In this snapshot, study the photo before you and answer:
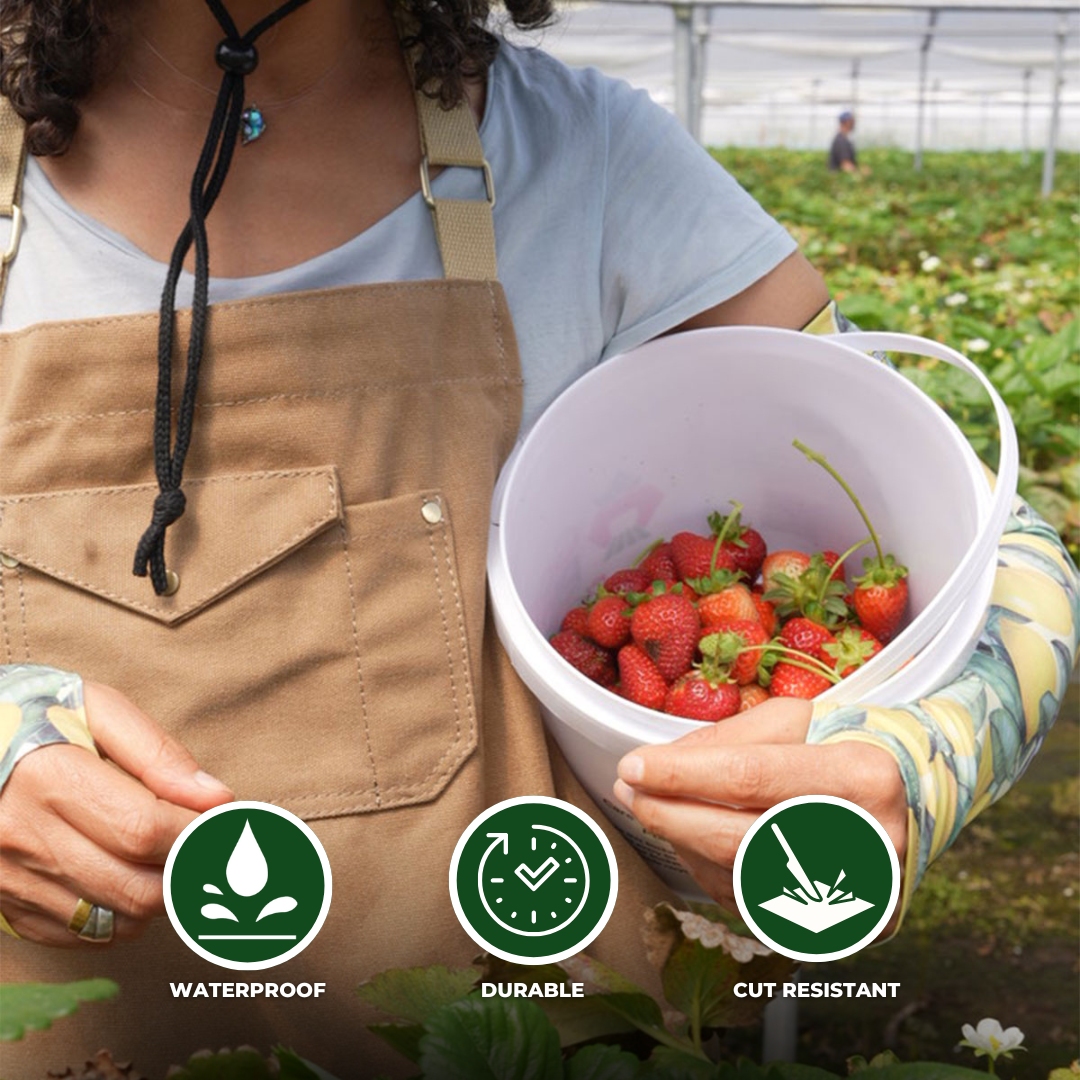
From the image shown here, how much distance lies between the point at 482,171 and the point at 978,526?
0.43m

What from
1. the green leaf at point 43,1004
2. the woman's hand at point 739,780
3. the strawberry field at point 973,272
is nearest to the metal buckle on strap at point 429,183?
the woman's hand at point 739,780

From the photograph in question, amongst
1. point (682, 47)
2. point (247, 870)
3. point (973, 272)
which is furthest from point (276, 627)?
point (973, 272)

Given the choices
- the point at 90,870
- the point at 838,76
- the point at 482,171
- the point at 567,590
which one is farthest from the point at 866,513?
the point at 838,76

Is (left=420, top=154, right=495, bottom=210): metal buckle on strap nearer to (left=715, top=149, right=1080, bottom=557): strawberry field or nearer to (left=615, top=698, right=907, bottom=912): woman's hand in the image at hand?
(left=615, top=698, right=907, bottom=912): woman's hand

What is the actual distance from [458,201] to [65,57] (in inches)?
10.9

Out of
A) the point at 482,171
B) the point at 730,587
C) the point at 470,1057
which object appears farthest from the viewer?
the point at 730,587

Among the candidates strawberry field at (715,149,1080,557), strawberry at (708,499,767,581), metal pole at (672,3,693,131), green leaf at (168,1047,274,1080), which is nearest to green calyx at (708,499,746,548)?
strawberry at (708,499,767,581)

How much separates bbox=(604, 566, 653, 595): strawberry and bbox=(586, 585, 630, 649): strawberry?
0.09 feet

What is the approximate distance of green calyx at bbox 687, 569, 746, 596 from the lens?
1088mm

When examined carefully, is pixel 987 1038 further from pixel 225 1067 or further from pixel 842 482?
pixel 842 482

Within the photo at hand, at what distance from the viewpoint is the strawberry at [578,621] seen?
110cm

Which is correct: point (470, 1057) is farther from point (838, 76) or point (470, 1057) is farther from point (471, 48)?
point (838, 76)

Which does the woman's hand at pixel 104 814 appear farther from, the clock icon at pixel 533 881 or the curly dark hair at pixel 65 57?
the curly dark hair at pixel 65 57

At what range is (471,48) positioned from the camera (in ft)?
3.24
